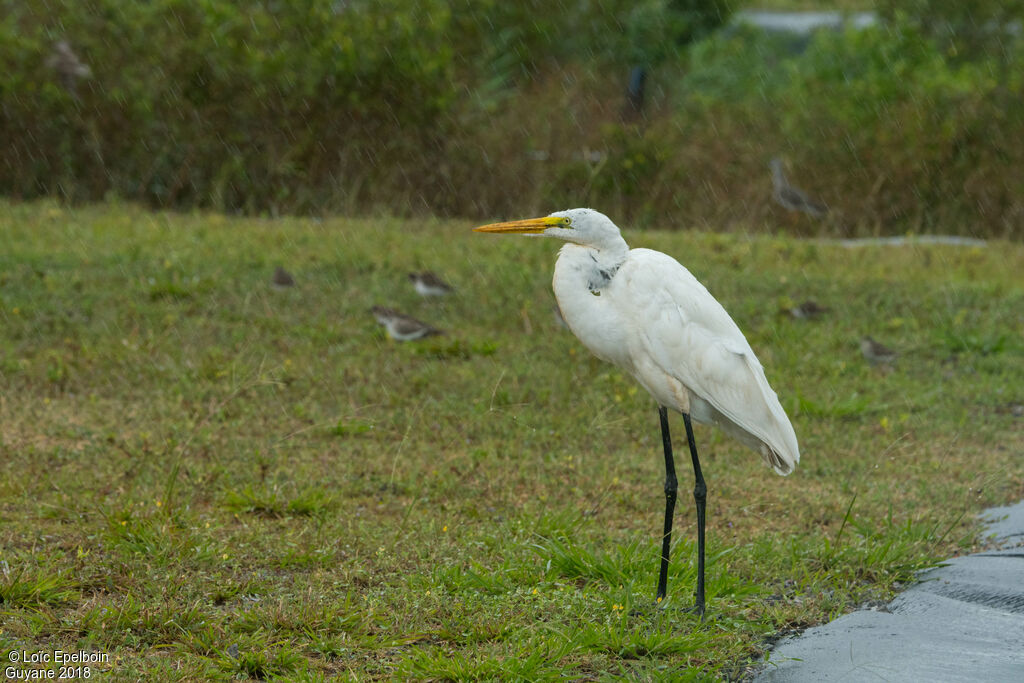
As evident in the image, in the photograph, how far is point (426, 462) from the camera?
6.24 metres

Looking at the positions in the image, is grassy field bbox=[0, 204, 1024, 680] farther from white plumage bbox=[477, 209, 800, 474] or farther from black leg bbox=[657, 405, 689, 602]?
white plumage bbox=[477, 209, 800, 474]

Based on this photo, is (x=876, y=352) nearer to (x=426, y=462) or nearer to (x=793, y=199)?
(x=426, y=462)

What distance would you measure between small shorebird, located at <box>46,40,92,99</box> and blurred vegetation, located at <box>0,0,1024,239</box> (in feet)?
0.17

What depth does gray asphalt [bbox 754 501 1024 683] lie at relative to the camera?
3883 mm

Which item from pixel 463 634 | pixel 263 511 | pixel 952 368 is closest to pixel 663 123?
pixel 952 368

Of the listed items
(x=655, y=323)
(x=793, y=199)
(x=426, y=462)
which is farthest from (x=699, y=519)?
(x=793, y=199)

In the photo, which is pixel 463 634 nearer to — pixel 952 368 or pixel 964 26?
pixel 952 368

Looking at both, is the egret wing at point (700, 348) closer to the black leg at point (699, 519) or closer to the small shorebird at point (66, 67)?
the black leg at point (699, 519)

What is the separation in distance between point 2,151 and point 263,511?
349 inches

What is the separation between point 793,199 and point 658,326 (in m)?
8.85

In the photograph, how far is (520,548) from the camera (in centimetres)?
496

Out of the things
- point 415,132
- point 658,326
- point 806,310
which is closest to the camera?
point 658,326

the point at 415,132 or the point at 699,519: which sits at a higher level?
the point at 415,132

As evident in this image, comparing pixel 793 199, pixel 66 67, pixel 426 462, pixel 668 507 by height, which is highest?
pixel 66 67
